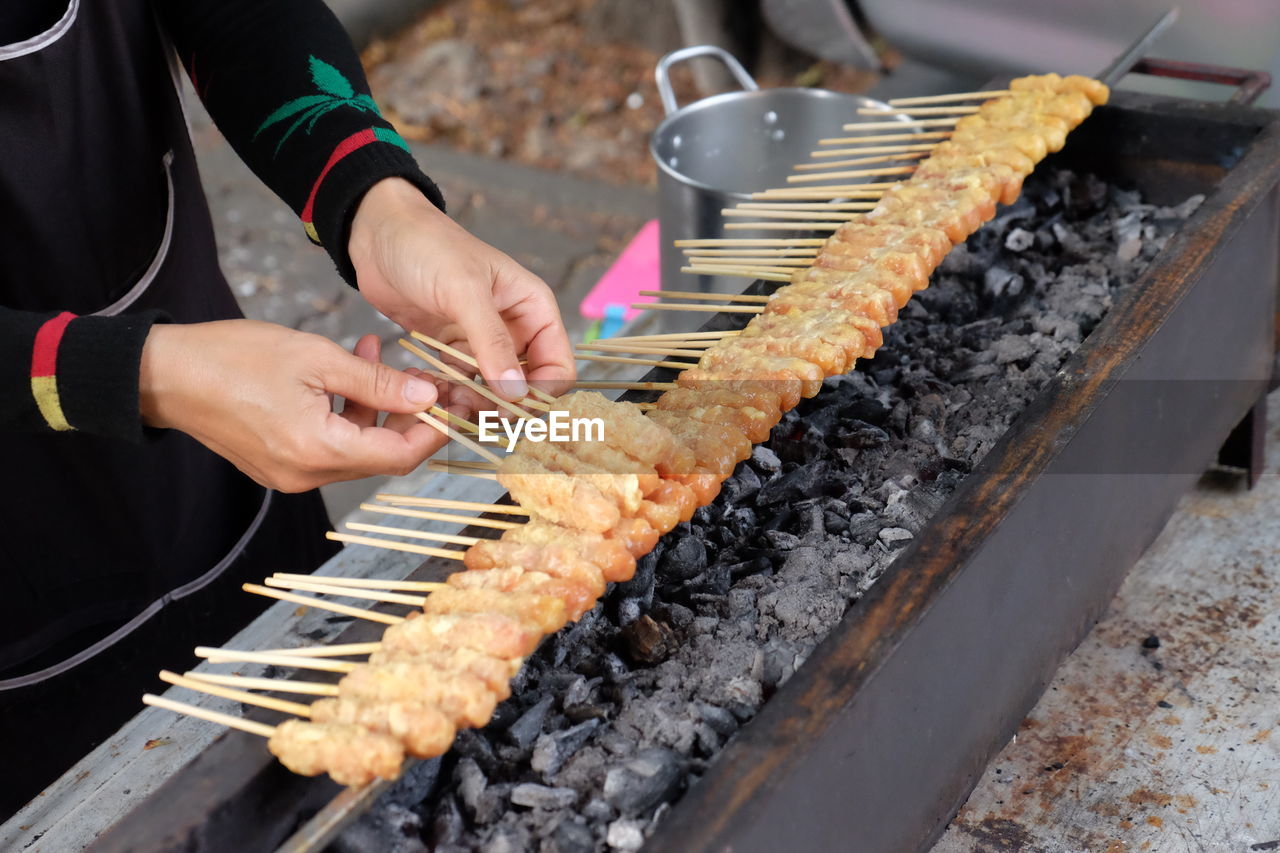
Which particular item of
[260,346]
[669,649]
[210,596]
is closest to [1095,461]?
A: [669,649]

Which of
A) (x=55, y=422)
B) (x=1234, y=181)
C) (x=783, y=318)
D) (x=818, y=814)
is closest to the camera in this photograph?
(x=818, y=814)

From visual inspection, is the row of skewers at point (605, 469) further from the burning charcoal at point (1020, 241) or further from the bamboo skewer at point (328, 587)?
the burning charcoal at point (1020, 241)

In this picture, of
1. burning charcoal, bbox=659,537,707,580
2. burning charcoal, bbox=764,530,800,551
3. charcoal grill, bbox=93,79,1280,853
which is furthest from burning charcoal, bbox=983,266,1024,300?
burning charcoal, bbox=659,537,707,580

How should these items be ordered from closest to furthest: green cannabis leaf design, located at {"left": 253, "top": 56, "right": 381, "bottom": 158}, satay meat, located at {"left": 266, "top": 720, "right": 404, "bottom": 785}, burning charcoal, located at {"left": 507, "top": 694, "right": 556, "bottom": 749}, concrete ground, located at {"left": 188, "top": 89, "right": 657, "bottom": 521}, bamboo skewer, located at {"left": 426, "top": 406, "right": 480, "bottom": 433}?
satay meat, located at {"left": 266, "top": 720, "right": 404, "bottom": 785} → burning charcoal, located at {"left": 507, "top": 694, "right": 556, "bottom": 749} → bamboo skewer, located at {"left": 426, "top": 406, "right": 480, "bottom": 433} → green cannabis leaf design, located at {"left": 253, "top": 56, "right": 381, "bottom": 158} → concrete ground, located at {"left": 188, "top": 89, "right": 657, "bottom": 521}

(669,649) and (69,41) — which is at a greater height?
(69,41)

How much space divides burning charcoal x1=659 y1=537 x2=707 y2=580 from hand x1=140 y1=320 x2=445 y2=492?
0.66m

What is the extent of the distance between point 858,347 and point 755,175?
1907 millimetres

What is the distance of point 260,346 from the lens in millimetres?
2027

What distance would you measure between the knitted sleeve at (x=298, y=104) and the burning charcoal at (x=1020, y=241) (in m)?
1.83

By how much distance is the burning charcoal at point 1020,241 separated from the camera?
11.4 feet

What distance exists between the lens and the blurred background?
428 cm

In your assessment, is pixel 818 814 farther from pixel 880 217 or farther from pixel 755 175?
pixel 755 175

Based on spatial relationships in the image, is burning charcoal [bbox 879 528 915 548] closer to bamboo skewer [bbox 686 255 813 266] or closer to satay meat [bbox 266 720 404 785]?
bamboo skewer [bbox 686 255 813 266]

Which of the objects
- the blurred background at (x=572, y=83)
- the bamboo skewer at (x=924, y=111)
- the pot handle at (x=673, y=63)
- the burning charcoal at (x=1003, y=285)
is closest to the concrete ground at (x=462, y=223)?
the blurred background at (x=572, y=83)
